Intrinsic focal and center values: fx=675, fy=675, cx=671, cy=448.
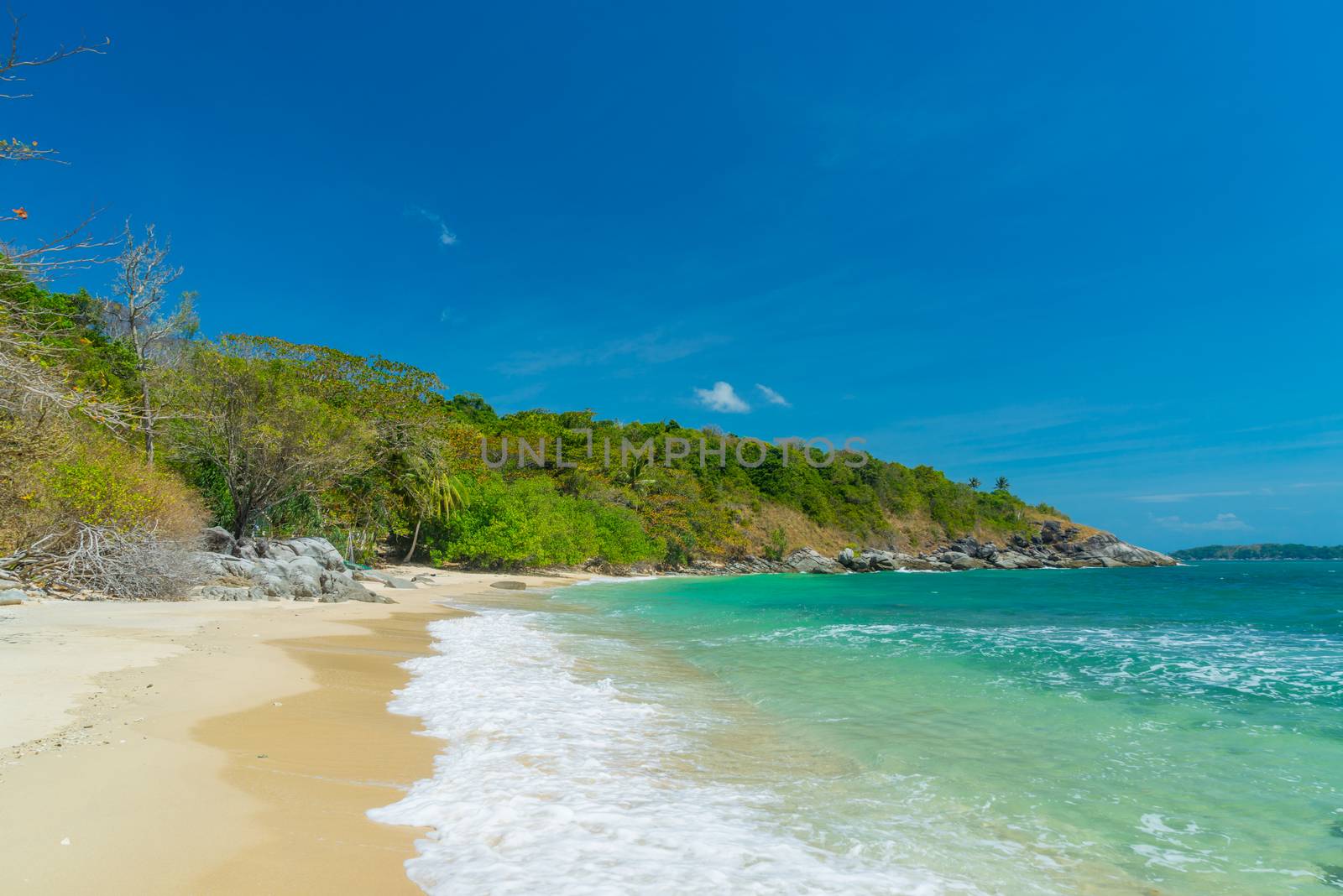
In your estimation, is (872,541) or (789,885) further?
(872,541)

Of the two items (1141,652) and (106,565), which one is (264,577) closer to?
(106,565)

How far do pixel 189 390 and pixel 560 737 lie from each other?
21.8 m

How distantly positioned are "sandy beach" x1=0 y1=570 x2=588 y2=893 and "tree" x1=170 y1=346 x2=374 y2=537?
13524 millimetres

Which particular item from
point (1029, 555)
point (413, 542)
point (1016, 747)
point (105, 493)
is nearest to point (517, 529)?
point (413, 542)

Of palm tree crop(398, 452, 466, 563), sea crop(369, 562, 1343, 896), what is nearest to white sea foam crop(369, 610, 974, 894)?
sea crop(369, 562, 1343, 896)

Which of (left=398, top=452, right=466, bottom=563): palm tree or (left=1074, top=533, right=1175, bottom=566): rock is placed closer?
(left=398, top=452, right=466, bottom=563): palm tree

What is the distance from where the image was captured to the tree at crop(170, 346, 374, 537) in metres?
22.0

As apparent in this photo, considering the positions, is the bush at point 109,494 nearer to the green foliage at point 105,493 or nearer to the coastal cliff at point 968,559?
the green foliage at point 105,493

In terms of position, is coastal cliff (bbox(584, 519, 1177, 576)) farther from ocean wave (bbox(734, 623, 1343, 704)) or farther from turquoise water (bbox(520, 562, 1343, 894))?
turquoise water (bbox(520, 562, 1343, 894))

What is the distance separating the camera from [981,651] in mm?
13414

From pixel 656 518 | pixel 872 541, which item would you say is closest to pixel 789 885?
pixel 656 518

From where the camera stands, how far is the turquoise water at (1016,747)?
4219 millimetres

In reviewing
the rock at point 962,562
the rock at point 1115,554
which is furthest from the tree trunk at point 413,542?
the rock at point 1115,554

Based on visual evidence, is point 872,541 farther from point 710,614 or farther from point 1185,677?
point 1185,677
